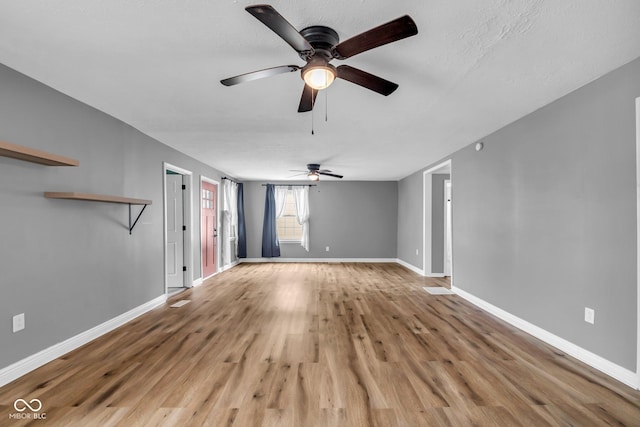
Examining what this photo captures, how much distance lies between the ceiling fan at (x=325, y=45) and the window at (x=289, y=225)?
21.1 feet

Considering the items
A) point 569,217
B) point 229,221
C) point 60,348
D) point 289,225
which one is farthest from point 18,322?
point 289,225

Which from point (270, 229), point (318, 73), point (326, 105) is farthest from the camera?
point (270, 229)

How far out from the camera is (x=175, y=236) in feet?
17.4

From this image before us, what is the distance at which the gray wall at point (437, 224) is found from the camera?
618 centimetres

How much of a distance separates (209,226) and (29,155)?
4.18 m

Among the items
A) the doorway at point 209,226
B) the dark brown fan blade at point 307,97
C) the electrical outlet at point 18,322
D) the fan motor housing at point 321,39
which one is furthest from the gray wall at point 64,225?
the fan motor housing at point 321,39

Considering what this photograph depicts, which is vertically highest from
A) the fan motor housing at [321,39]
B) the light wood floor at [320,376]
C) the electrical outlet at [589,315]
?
the fan motor housing at [321,39]

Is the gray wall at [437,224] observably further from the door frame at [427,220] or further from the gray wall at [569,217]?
the gray wall at [569,217]

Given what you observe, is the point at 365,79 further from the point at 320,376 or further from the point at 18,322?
the point at 18,322

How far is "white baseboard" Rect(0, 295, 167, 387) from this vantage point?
2184mm

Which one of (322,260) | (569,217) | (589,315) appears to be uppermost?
(569,217)

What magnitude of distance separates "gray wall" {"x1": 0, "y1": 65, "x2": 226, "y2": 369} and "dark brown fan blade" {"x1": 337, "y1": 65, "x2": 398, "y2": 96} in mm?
2511

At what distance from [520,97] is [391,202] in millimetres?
5718

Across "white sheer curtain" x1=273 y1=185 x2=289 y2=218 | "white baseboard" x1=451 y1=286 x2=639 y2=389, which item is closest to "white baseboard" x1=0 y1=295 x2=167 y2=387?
"white baseboard" x1=451 y1=286 x2=639 y2=389
